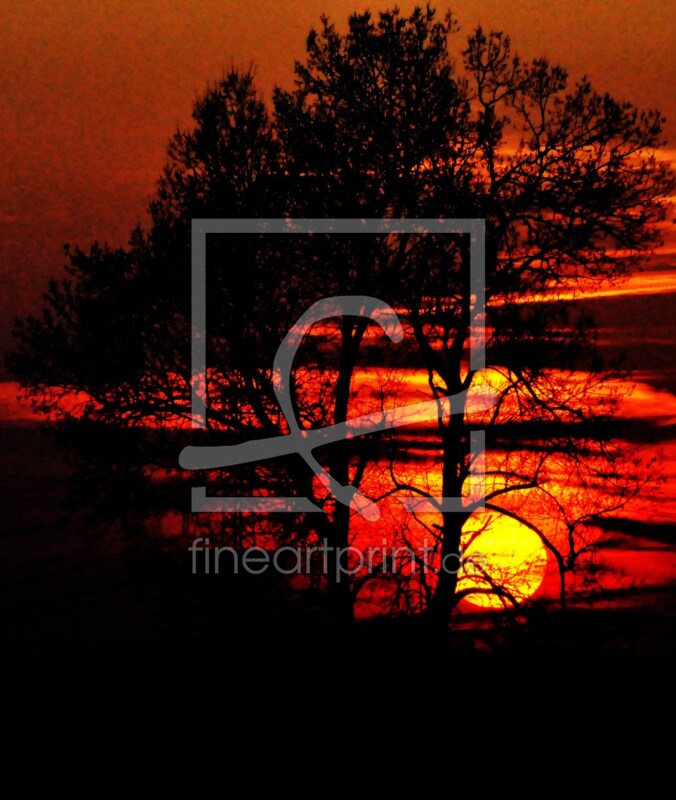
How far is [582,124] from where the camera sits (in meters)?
13.7

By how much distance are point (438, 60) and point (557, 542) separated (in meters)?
6.80

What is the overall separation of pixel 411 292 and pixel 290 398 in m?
2.16

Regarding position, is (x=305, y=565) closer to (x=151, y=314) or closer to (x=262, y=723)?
(x=262, y=723)

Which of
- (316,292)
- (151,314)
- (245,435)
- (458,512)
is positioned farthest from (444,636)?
(151,314)

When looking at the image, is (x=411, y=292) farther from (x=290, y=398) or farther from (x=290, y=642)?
(x=290, y=642)

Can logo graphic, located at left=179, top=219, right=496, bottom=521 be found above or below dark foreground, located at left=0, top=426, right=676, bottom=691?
above

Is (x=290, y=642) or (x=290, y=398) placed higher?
(x=290, y=398)

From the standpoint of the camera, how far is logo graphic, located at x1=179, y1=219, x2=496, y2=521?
13.6 m

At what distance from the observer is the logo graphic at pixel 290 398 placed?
44.7 feet

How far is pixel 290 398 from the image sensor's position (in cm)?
1382

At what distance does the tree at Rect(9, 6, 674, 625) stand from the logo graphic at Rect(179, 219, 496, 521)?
0.41 feet

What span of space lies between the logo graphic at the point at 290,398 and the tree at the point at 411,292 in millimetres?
126

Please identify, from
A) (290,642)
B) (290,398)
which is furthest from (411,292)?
(290,642)

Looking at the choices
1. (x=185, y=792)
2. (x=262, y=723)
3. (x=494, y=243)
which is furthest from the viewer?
(x=262, y=723)
